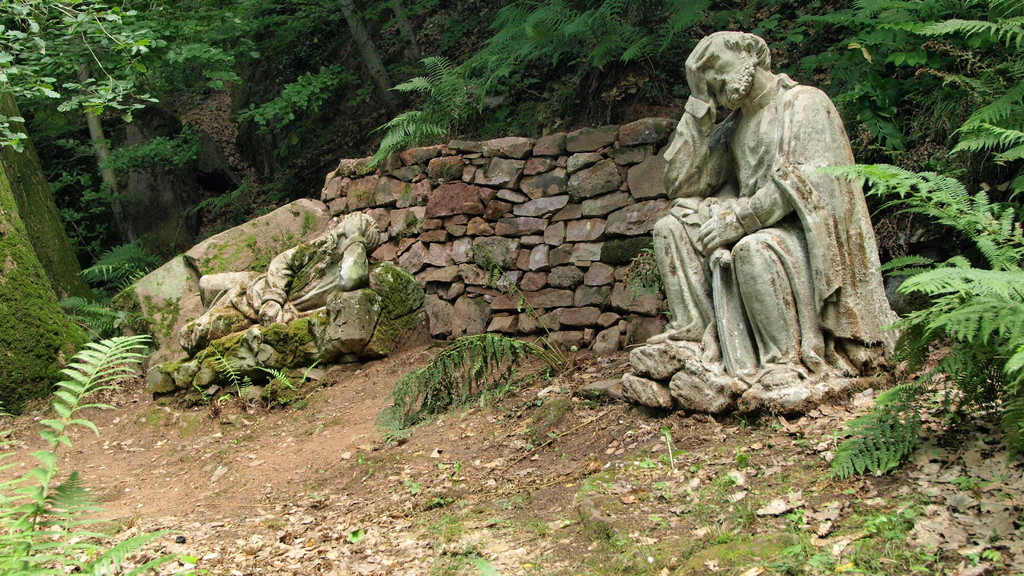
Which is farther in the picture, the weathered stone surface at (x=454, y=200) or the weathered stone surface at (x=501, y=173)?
Result: the weathered stone surface at (x=454, y=200)

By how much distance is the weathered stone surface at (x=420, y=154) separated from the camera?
8938mm

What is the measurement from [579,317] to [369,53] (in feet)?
19.2

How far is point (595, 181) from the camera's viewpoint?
777 centimetres

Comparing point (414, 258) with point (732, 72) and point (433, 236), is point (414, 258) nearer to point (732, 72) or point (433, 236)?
point (433, 236)

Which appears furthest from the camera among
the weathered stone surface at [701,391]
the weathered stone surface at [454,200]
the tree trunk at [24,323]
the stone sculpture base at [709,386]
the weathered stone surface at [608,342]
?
the tree trunk at [24,323]

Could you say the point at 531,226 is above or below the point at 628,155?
below

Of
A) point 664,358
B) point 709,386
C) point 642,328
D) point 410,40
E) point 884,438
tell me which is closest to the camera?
point 884,438

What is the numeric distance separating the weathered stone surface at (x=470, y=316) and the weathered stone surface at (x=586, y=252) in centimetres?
114

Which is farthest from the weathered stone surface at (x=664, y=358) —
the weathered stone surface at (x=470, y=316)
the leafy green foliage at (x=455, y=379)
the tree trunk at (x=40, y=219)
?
the tree trunk at (x=40, y=219)

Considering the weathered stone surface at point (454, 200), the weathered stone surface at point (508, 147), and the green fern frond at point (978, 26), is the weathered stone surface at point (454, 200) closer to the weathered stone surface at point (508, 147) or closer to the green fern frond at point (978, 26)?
the weathered stone surface at point (508, 147)

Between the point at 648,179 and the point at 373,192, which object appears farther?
the point at 373,192

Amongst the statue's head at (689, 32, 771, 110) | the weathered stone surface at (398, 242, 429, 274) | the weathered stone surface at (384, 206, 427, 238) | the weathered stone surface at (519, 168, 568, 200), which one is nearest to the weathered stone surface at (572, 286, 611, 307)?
the weathered stone surface at (519, 168, 568, 200)

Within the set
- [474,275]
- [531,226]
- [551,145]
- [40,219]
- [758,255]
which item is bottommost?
[474,275]

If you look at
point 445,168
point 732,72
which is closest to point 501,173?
point 445,168
